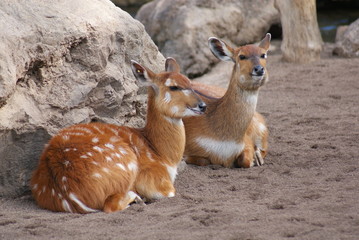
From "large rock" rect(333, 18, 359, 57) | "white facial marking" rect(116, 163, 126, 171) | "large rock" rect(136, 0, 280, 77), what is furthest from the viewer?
"large rock" rect(136, 0, 280, 77)

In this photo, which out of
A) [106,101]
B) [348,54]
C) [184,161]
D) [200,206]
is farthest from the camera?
[348,54]

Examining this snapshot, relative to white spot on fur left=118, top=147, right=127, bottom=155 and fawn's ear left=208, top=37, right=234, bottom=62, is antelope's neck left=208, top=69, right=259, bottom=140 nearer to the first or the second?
fawn's ear left=208, top=37, right=234, bottom=62

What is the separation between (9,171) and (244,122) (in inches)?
92.4

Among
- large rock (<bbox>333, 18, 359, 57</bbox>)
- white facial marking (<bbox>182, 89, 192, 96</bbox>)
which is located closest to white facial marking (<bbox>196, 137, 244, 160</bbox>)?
white facial marking (<bbox>182, 89, 192, 96</bbox>)

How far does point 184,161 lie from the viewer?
686 centimetres

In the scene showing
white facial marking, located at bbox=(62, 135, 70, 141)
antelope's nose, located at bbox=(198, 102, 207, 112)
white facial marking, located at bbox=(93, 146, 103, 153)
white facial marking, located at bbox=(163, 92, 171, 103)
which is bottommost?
white facial marking, located at bbox=(93, 146, 103, 153)

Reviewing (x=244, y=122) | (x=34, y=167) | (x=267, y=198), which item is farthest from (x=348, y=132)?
(x=34, y=167)

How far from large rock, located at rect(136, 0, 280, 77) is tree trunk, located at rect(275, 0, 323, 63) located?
1.08 m

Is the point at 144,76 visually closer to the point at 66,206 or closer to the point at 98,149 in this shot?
the point at 98,149

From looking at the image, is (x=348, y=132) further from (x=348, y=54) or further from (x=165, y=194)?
(x=348, y=54)

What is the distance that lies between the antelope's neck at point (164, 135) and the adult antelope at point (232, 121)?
2.59 feet

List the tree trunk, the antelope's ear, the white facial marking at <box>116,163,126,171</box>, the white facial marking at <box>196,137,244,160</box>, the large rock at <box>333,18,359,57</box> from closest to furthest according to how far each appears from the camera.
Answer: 1. the white facial marking at <box>116,163,126,171</box>
2. the antelope's ear
3. the white facial marking at <box>196,137,244,160</box>
4. the tree trunk
5. the large rock at <box>333,18,359,57</box>

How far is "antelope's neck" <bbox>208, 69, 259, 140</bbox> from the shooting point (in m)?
6.72

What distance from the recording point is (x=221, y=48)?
696cm
